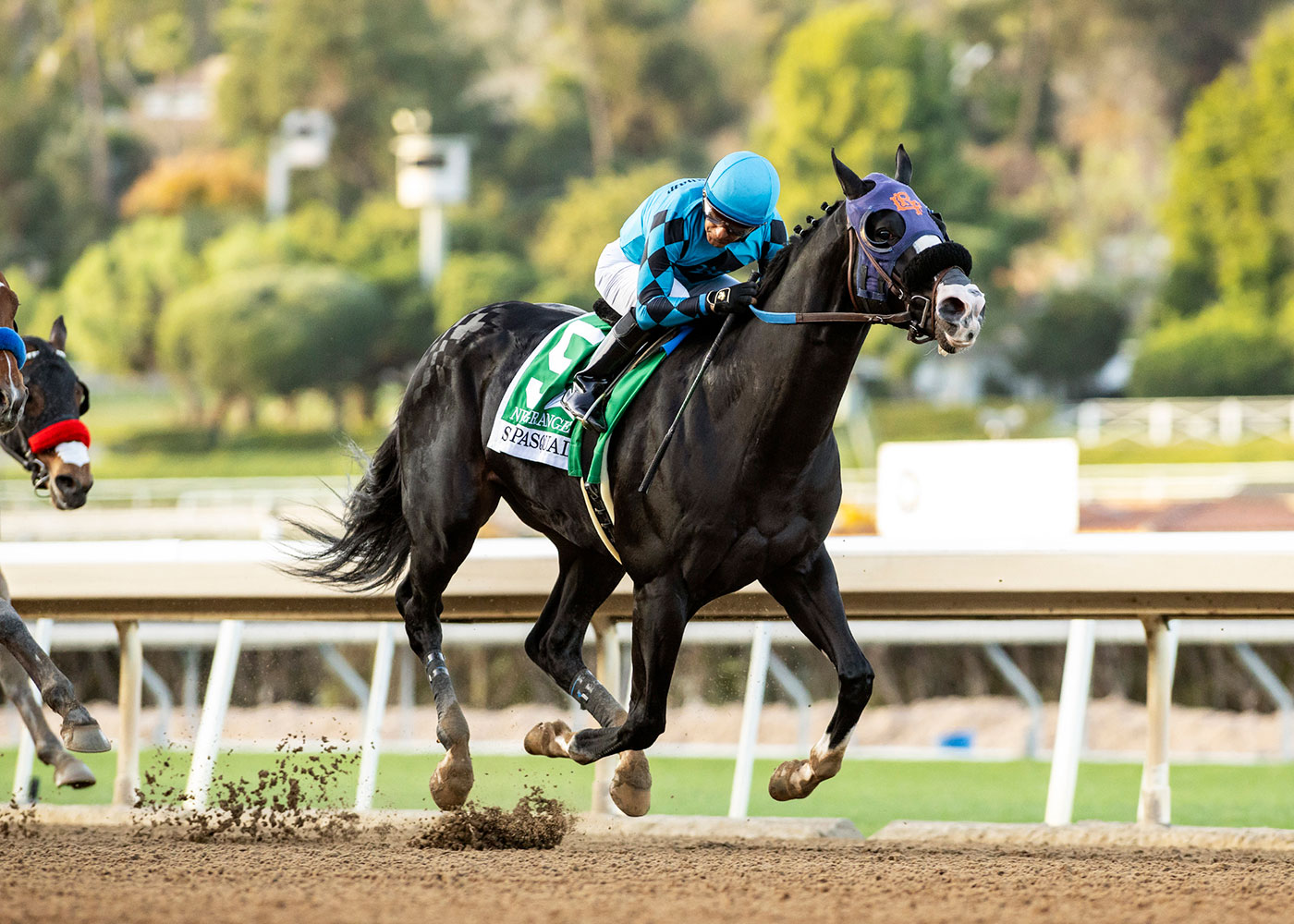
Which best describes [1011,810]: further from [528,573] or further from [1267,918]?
[1267,918]

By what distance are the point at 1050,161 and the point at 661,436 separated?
51325 millimetres

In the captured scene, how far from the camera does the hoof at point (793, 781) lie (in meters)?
4.22

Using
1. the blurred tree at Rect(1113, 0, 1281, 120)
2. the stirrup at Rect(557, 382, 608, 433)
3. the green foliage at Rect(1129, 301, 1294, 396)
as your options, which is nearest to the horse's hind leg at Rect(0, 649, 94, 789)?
the stirrup at Rect(557, 382, 608, 433)

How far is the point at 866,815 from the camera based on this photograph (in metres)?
5.90

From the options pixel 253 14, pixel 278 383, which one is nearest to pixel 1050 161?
pixel 278 383

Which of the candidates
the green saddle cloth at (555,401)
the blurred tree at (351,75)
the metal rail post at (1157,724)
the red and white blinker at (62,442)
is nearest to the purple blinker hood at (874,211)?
the green saddle cloth at (555,401)

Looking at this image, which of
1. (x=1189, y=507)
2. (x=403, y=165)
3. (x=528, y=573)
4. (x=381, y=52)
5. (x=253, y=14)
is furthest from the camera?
(x=253, y=14)

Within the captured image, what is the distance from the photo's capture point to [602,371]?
4527 mm

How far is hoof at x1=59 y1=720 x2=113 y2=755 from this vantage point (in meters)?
4.33

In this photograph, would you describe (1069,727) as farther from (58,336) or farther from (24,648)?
(58,336)

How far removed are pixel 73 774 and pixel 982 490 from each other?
11.7 feet

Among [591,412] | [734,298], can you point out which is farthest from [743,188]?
[591,412]

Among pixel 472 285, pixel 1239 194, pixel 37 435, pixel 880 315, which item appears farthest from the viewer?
Answer: pixel 472 285

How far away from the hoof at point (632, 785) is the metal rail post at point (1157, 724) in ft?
4.44
